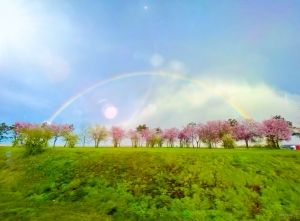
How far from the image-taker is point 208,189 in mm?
17438

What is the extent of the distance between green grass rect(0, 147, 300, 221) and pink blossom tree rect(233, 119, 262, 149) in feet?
209

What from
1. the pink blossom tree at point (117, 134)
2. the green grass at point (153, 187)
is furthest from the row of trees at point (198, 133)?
the green grass at point (153, 187)

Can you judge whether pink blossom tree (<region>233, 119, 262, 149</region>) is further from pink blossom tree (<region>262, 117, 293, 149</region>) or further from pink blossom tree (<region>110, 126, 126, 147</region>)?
pink blossom tree (<region>110, 126, 126, 147</region>)

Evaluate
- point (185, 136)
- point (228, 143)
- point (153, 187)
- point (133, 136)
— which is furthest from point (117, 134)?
point (153, 187)

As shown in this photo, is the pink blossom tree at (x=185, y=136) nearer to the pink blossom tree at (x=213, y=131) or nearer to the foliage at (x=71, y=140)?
the pink blossom tree at (x=213, y=131)

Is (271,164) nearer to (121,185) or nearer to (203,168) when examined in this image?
(203,168)

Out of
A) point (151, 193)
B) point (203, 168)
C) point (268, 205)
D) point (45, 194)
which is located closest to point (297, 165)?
point (268, 205)

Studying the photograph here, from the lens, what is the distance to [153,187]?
18.0 m

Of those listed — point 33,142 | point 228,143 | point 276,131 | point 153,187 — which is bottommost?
point 153,187

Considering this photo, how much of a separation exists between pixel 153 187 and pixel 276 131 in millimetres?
68263

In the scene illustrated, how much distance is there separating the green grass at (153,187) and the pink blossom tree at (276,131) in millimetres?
52975

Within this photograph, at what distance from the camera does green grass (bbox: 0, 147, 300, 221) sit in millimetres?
14789

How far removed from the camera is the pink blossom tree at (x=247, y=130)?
266 feet

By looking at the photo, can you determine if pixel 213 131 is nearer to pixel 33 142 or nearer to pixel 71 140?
pixel 71 140
